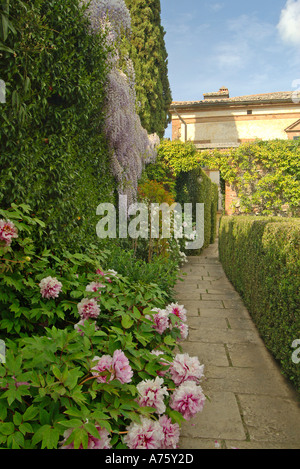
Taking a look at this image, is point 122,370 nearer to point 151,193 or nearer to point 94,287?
point 94,287

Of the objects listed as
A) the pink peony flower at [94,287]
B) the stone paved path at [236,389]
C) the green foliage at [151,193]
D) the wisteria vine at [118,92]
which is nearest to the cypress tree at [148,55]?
the green foliage at [151,193]

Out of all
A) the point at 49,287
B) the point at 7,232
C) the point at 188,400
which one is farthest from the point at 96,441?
the point at 7,232

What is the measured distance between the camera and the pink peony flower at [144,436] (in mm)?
1378

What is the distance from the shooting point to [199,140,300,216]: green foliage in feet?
43.2

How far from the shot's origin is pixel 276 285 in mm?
3004

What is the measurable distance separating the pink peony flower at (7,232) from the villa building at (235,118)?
750 inches

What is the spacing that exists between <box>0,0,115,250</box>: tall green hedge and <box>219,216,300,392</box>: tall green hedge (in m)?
1.79

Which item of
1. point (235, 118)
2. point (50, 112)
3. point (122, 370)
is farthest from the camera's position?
point (235, 118)

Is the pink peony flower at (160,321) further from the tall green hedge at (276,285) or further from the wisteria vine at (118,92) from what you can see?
the wisteria vine at (118,92)

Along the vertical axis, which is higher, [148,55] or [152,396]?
[148,55]

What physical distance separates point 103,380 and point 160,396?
27 centimetres

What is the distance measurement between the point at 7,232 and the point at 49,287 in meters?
0.44

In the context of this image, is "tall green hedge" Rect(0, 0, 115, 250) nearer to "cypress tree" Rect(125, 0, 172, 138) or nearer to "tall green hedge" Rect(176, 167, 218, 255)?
"tall green hedge" Rect(176, 167, 218, 255)

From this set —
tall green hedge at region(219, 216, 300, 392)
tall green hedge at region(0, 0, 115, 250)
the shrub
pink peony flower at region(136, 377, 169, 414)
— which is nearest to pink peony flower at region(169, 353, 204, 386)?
the shrub
